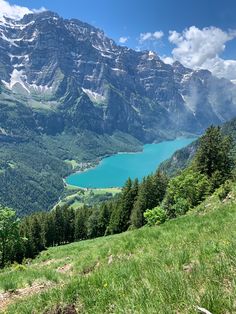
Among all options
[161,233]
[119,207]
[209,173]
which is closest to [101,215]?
[119,207]

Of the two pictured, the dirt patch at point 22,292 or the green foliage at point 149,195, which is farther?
the green foliage at point 149,195

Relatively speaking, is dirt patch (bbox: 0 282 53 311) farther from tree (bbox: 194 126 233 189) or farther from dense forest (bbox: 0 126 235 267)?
tree (bbox: 194 126 233 189)

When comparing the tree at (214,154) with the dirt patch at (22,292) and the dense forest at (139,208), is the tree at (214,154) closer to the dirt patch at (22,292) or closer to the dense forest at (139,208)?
the dense forest at (139,208)

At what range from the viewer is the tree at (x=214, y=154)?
65.2m

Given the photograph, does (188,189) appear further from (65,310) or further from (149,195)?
(65,310)

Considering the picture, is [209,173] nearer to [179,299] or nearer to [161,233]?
[161,233]

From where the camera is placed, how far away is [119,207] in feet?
301

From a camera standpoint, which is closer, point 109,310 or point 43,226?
point 109,310

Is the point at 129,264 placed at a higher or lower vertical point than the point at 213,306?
higher

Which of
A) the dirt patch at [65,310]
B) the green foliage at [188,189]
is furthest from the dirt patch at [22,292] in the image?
A: the green foliage at [188,189]

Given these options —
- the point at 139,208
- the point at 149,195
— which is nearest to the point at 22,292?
the point at 139,208

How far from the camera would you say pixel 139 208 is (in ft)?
265

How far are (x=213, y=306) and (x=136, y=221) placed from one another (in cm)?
7495

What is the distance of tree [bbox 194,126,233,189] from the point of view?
65.2m
